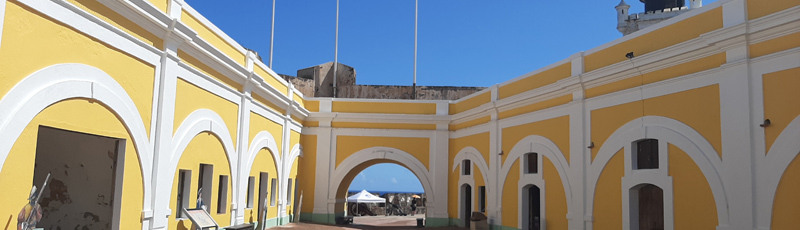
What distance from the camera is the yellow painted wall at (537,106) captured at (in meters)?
14.8

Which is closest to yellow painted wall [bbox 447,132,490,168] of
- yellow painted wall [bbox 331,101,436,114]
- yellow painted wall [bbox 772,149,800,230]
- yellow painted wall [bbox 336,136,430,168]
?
yellow painted wall [bbox 336,136,430,168]

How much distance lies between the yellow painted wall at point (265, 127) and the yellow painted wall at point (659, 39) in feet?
25.2

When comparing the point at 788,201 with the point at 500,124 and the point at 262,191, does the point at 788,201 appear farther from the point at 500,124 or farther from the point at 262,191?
the point at 262,191

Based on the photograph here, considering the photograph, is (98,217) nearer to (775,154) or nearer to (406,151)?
(775,154)

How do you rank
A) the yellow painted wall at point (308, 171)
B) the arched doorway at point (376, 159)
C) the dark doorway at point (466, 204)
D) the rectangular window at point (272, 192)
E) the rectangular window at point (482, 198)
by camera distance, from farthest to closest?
the yellow painted wall at point (308, 171)
the arched doorway at point (376, 159)
the dark doorway at point (466, 204)
the rectangular window at point (482, 198)
the rectangular window at point (272, 192)

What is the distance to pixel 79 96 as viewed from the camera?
843cm

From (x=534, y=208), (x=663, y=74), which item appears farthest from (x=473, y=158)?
(x=663, y=74)

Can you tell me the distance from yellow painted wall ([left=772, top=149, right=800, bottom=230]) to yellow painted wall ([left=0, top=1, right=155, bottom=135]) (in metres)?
9.47

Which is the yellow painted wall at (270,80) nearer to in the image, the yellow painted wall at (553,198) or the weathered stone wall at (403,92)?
the weathered stone wall at (403,92)

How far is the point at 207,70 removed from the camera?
12.6m

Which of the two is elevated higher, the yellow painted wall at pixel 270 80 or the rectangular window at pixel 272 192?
the yellow painted wall at pixel 270 80

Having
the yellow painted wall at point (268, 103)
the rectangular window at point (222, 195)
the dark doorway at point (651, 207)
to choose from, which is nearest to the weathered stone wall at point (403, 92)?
the yellow painted wall at point (268, 103)

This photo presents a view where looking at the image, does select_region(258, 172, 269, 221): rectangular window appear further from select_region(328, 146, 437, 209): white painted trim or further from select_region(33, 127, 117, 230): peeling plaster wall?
select_region(33, 127, 117, 230): peeling plaster wall

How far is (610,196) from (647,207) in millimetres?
749
